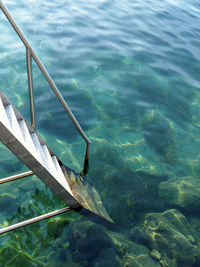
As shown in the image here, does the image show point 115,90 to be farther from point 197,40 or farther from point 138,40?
point 197,40

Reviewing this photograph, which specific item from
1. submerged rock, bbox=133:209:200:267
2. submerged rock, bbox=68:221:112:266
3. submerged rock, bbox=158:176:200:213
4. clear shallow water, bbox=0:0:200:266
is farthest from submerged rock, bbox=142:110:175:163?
submerged rock, bbox=68:221:112:266

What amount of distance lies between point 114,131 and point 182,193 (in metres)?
1.83

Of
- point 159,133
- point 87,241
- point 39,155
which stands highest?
point 39,155

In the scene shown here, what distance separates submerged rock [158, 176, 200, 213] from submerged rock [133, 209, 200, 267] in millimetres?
235

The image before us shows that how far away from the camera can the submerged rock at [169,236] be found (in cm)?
384

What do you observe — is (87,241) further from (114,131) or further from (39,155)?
(114,131)

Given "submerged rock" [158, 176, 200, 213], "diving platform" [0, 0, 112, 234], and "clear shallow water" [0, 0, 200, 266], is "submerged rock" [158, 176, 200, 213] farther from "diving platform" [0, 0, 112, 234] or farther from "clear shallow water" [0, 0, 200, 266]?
"diving platform" [0, 0, 112, 234]

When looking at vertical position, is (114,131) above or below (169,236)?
above

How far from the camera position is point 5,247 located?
146 inches

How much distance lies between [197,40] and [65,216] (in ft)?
26.7

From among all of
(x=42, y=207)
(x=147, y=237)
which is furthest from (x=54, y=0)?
(x=147, y=237)

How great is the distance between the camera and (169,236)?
13.3 feet

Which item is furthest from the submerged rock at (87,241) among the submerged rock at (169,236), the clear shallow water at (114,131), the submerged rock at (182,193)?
the submerged rock at (182,193)

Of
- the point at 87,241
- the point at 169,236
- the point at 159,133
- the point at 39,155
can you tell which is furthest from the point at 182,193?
the point at 39,155
